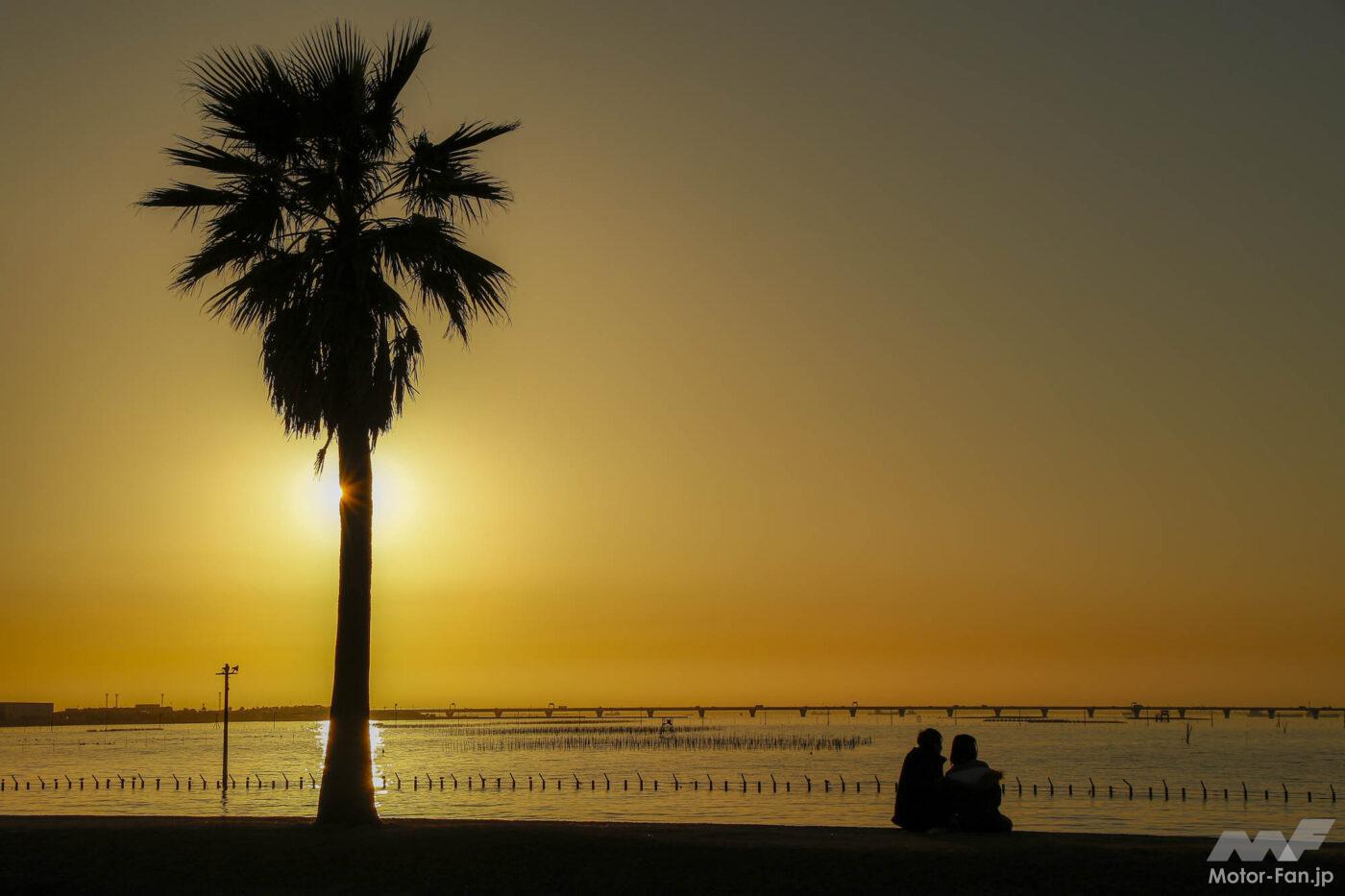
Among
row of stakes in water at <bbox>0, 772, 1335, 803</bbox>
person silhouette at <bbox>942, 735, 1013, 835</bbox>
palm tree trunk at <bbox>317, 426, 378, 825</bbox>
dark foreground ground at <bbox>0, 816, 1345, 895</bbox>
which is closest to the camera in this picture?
dark foreground ground at <bbox>0, 816, 1345, 895</bbox>

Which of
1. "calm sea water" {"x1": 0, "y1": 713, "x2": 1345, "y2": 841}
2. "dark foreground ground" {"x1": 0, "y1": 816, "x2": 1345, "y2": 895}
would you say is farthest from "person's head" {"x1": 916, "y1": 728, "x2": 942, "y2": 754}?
"calm sea water" {"x1": 0, "y1": 713, "x2": 1345, "y2": 841}

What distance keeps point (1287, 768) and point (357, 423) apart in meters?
128

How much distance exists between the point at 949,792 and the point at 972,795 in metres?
0.35

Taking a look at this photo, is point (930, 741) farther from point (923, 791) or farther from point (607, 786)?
point (607, 786)

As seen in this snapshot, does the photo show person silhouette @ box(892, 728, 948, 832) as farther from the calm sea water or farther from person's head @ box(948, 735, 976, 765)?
the calm sea water

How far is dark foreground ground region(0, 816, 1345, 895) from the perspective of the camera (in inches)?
627

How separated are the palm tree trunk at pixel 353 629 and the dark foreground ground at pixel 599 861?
147 centimetres

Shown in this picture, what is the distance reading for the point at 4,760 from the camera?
146 m

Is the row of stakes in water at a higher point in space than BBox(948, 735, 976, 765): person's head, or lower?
lower

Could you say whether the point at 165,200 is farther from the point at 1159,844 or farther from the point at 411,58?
the point at 1159,844

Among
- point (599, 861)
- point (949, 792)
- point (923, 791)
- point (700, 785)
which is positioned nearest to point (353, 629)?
point (599, 861)

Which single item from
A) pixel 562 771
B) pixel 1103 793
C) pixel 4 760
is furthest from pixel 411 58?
pixel 4 760

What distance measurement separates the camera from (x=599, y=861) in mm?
17859

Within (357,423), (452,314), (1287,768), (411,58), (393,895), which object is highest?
(411,58)
